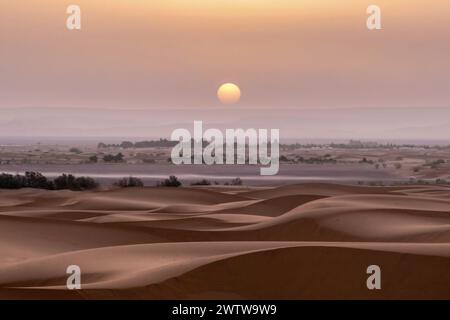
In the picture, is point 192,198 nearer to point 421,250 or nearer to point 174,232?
point 174,232

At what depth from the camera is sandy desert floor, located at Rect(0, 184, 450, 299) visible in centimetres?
778

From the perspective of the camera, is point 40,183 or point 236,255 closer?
point 236,255

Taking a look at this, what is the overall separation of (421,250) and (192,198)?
50.3ft

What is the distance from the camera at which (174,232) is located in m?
13.9

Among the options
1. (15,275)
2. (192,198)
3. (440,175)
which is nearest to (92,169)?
(440,175)

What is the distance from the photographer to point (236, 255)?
8516 mm

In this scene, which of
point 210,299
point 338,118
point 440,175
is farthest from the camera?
point 338,118

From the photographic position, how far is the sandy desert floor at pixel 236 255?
7781mm

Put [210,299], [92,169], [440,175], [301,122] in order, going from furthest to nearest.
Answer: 1. [301,122]
2. [92,169]
3. [440,175]
4. [210,299]

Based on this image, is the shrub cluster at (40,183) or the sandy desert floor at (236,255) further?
the shrub cluster at (40,183)

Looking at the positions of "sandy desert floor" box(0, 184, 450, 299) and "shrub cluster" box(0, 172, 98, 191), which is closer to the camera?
"sandy desert floor" box(0, 184, 450, 299)

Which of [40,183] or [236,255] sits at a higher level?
[236,255]
